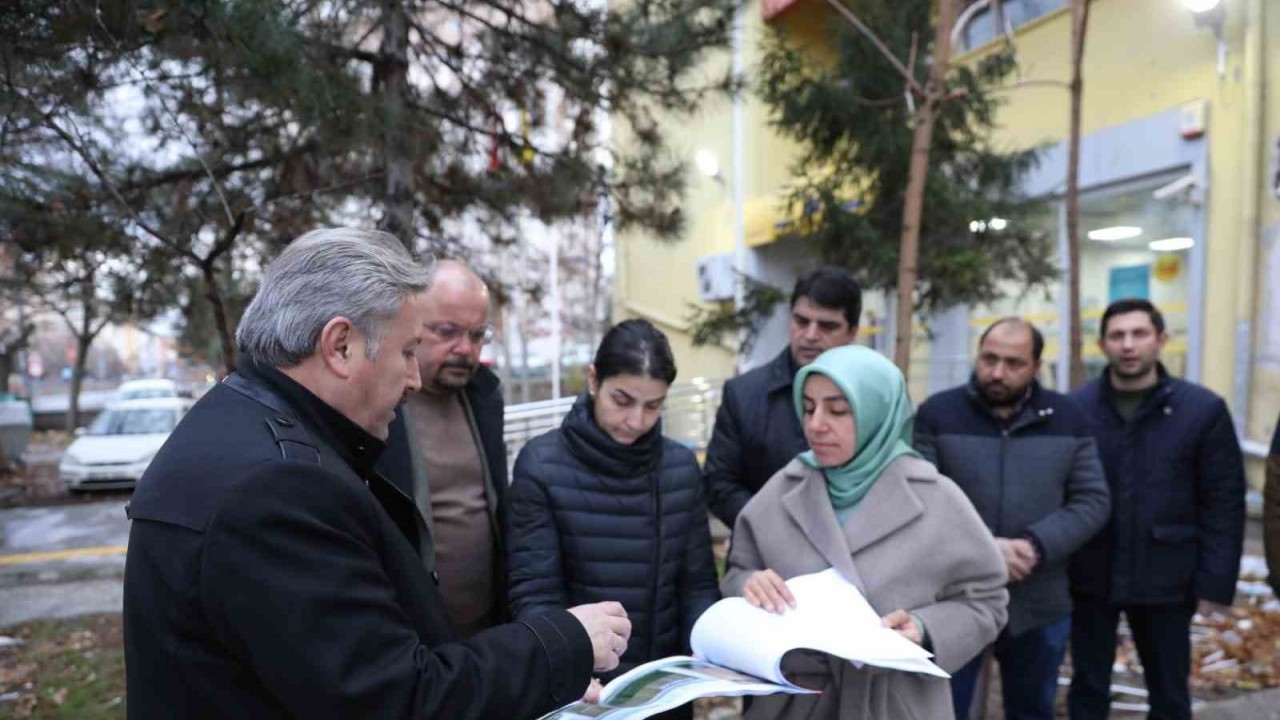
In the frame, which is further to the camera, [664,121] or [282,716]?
[664,121]

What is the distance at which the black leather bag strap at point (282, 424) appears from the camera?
114cm

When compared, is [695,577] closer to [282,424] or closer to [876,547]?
[876,547]

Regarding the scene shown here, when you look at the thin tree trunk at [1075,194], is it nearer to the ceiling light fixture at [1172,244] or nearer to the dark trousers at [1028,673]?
the dark trousers at [1028,673]

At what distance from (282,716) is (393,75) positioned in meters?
3.66

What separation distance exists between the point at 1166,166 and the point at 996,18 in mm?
3088

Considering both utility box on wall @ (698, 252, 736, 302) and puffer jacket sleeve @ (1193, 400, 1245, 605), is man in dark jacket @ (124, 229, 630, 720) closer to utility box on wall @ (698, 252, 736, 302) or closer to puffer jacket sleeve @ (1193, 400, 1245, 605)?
puffer jacket sleeve @ (1193, 400, 1245, 605)

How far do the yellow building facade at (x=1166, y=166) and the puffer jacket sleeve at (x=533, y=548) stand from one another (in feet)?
11.3

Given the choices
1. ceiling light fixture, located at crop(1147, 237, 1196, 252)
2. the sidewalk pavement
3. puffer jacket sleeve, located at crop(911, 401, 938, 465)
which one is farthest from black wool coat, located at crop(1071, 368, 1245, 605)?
ceiling light fixture, located at crop(1147, 237, 1196, 252)

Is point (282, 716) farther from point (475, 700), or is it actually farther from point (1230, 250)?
point (1230, 250)

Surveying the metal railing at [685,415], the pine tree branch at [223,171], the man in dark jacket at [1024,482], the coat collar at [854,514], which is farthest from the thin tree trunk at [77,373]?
the coat collar at [854,514]

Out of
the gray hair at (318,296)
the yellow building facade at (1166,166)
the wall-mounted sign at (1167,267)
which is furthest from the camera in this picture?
the wall-mounted sign at (1167,267)

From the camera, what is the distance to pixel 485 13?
486 centimetres

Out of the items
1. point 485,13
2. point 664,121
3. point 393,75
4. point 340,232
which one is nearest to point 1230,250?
point 664,121

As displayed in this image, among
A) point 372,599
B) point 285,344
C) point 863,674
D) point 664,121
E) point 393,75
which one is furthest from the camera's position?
point 664,121
